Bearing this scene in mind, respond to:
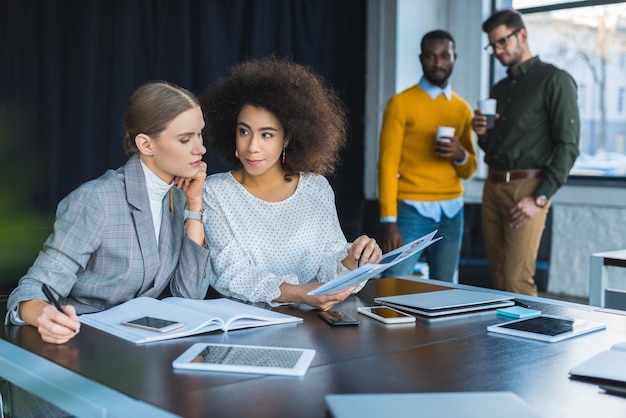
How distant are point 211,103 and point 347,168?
2.94 meters

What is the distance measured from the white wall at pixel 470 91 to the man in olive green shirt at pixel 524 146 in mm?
1456

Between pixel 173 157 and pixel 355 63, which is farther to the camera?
pixel 355 63

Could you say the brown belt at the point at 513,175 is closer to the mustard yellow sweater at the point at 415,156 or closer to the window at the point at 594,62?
the mustard yellow sweater at the point at 415,156

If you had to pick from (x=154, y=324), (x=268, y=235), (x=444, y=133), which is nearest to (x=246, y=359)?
(x=154, y=324)

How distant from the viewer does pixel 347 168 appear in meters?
5.39

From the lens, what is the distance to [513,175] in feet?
11.7

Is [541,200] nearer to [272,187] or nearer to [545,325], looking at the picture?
[272,187]

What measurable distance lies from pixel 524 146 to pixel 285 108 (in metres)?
1.56

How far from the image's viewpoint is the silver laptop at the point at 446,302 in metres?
1.79

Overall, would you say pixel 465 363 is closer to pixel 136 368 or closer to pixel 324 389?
pixel 324 389

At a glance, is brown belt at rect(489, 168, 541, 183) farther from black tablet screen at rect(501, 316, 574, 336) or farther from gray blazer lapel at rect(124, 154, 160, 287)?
gray blazer lapel at rect(124, 154, 160, 287)

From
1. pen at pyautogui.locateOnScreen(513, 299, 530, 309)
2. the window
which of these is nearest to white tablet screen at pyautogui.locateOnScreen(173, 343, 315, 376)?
pen at pyautogui.locateOnScreen(513, 299, 530, 309)

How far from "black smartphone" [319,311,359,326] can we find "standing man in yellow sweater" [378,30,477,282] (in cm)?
185

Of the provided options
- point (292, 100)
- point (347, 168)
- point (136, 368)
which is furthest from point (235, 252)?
point (347, 168)
